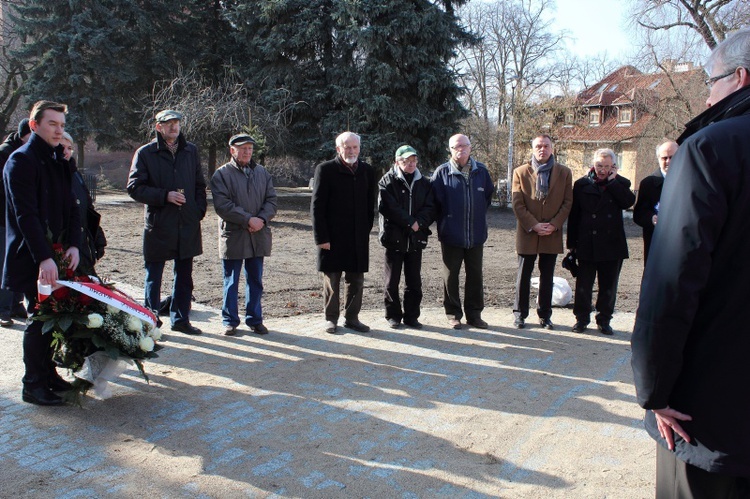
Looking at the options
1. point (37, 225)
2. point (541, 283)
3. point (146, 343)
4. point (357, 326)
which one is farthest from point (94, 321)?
point (541, 283)

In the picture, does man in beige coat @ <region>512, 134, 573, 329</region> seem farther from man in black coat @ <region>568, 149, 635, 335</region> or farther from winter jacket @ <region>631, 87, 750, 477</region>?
winter jacket @ <region>631, 87, 750, 477</region>

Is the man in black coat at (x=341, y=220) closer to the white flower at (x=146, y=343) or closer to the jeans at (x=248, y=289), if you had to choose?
the jeans at (x=248, y=289)

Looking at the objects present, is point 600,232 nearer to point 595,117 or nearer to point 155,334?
point 155,334

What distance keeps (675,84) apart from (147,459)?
26664 mm

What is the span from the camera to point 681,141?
7.64 ft

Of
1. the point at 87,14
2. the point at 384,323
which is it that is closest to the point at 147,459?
the point at 384,323

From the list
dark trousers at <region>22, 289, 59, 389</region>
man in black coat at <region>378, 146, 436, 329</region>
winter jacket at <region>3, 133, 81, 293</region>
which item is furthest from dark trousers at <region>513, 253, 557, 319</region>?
dark trousers at <region>22, 289, 59, 389</region>

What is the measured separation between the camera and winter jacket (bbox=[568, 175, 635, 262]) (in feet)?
22.3

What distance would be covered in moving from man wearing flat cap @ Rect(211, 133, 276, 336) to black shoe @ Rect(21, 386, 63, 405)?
6.84 ft

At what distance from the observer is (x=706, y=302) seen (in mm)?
2189

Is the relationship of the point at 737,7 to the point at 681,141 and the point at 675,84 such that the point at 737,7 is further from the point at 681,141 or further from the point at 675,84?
the point at 681,141

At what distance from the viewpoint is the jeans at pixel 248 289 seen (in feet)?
21.4

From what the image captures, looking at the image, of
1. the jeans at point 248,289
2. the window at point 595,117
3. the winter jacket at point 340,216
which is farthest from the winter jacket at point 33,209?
the window at point 595,117

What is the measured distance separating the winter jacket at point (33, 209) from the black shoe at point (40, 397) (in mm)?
701
